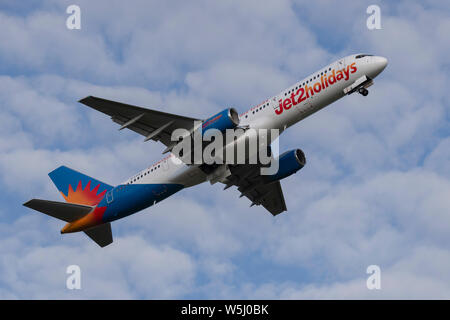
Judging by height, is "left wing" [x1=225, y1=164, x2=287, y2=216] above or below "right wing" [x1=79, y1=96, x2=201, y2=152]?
below

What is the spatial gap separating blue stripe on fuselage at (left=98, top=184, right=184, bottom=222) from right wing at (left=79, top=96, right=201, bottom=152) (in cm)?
401

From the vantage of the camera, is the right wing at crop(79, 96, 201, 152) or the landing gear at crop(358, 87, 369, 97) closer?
the right wing at crop(79, 96, 201, 152)

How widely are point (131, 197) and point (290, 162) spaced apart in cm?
1244

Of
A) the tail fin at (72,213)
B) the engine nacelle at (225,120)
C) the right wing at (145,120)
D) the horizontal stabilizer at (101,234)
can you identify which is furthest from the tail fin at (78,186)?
the engine nacelle at (225,120)

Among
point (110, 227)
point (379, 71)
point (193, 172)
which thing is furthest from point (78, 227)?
point (379, 71)

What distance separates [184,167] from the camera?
49.8m

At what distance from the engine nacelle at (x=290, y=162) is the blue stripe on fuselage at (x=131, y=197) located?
314 inches

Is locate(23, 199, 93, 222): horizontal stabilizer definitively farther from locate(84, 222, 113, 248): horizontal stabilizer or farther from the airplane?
locate(84, 222, 113, 248): horizontal stabilizer

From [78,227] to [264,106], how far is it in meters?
17.4

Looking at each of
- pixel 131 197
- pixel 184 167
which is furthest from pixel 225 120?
pixel 131 197

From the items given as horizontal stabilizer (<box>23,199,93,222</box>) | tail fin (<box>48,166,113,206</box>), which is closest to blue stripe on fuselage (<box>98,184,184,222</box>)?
tail fin (<box>48,166,113,206</box>)

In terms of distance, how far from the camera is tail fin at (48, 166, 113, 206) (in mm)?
54125

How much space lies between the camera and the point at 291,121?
47.6 meters

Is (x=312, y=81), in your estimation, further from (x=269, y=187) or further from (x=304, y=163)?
(x=269, y=187)
